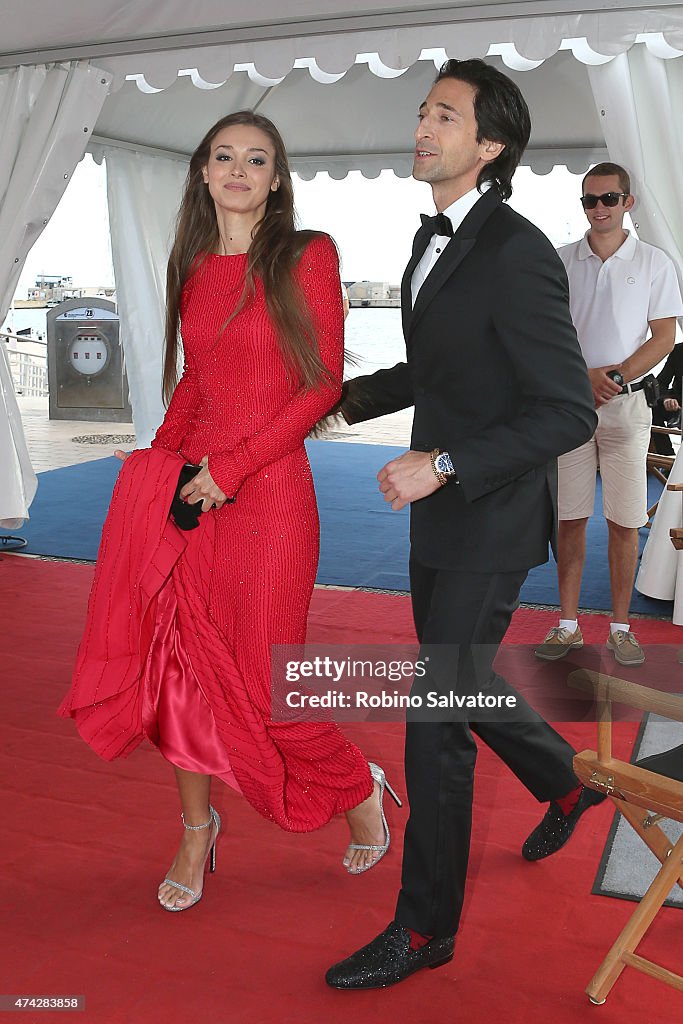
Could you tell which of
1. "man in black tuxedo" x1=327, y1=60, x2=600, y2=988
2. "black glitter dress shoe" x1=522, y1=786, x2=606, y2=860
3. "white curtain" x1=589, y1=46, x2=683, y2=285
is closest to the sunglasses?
"white curtain" x1=589, y1=46, x2=683, y2=285

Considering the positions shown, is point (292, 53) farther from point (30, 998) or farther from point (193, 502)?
point (30, 998)

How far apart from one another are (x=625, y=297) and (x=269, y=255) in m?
2.54

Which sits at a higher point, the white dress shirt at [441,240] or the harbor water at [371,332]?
the white dress shirt at [441,240]

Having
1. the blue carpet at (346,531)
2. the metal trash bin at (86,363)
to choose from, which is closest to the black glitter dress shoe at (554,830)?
the blue carpet at (346,531)

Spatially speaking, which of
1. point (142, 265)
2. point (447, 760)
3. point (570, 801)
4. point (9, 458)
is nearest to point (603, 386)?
point (570, 801)

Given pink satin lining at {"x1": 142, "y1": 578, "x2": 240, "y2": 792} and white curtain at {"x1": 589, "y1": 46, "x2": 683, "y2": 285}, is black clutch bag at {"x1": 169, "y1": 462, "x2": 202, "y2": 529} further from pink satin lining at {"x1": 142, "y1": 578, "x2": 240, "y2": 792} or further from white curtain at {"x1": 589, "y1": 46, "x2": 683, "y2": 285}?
white curtain at {"x1": 589, "y1": 46, "x2": 683, "y2": 285}

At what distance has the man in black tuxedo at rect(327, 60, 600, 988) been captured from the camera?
2.04 m

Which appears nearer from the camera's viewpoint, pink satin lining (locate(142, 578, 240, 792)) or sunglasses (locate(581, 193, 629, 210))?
pink satin lining (locate(142, 578, 240, 792))

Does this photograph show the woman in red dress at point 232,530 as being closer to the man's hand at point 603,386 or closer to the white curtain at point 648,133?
the man's hand at point 603,386

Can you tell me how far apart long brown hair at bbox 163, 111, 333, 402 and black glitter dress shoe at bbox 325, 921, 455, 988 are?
1.26 m

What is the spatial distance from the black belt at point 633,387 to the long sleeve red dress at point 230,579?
7.70 ft

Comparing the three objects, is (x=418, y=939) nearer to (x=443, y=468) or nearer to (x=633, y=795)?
(x=633, y=795)

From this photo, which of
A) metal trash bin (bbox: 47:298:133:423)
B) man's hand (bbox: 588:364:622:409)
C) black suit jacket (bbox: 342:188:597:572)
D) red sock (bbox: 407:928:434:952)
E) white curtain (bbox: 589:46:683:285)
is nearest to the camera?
black suit jacket (bbox: 342:188:597:572)

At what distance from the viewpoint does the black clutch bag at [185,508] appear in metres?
2.47
